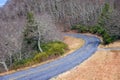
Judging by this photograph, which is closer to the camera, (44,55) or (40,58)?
(40,58)

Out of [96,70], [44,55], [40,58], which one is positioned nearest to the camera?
[96,70]

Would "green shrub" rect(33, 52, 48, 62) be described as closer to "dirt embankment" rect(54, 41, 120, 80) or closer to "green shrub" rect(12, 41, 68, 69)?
"green shrub" rect(12, 41, 68, 69)

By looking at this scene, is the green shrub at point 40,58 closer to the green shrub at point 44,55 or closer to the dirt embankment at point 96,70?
the green shrub at point 44,55

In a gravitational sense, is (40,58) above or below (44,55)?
below

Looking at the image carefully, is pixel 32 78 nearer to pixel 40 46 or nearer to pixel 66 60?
pixel 66 60

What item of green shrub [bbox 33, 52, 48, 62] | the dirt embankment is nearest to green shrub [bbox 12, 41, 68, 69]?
green shrub [bbox 33, 52, 48, 62]

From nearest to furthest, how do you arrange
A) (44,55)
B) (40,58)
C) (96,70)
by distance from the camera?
(96,70)
(40,58)
(44,55)

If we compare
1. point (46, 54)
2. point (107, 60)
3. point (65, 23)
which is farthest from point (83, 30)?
point (107, 60)

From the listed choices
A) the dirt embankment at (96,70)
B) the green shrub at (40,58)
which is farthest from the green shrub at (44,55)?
the dirt embankment at (96,70)

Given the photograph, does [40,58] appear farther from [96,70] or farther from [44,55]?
[96,70]

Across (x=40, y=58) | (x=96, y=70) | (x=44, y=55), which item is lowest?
(x=40, y=58)

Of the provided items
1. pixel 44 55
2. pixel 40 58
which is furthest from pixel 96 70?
pixel 44 55
